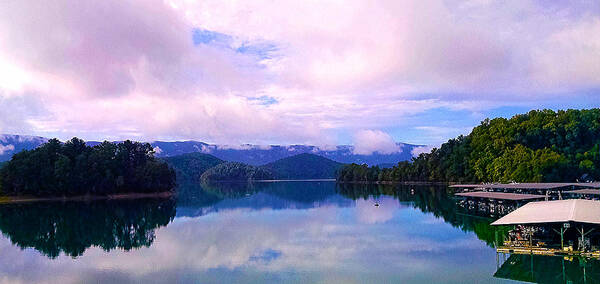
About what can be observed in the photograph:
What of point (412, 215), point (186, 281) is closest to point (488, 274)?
point (186, 281)

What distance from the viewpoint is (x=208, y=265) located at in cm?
2897

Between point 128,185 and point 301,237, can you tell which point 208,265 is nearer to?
point 301,237

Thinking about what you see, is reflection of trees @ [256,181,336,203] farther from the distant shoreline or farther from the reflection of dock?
the reflection of dock

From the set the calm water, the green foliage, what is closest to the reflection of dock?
the calm water

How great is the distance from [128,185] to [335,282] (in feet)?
290

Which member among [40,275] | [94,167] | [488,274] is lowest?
[40,275]

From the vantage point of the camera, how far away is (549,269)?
24625 millimetres

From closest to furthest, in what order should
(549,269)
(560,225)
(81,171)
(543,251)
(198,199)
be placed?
(549,269) → (543,251) → (560,225) → (81,171) → (198,199)

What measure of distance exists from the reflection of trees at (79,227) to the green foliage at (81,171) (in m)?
17.8

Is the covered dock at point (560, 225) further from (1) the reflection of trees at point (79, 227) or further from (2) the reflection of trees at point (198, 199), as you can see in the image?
(2) the reflection of trees at point (198, 199)

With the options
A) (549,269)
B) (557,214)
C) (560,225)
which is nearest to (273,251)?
(549,269)

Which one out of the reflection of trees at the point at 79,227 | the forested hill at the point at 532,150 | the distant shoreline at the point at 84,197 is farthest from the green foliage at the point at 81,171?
the forested hill at the point at 532,150

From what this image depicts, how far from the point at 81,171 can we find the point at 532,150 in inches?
3694

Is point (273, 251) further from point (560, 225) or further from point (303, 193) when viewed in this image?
point (303, 193)
